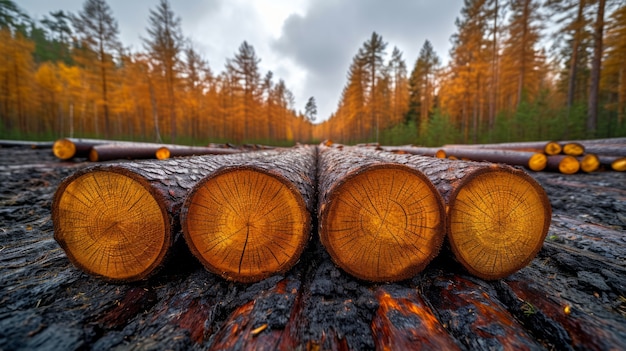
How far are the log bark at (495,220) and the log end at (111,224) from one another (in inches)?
75.9

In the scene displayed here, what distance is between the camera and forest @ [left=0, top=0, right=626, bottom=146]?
37.3ft

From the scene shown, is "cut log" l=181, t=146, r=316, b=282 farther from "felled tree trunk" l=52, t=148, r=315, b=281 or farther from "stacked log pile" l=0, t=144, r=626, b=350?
"stacked log pile" l=0, t=144, r=626, b=350

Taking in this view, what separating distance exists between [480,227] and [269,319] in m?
1.46

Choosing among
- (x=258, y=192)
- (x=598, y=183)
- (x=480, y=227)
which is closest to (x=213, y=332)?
(x=258, y=192)

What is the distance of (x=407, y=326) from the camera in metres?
1.13

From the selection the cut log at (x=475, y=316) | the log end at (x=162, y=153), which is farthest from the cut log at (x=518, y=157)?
the log end at (x=162, y=153)

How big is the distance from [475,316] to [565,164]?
5991 millimetres

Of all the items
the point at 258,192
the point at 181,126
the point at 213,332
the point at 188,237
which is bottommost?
the point at 213,332

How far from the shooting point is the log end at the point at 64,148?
19.3 feet

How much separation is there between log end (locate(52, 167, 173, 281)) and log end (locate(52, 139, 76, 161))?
6670 millimetres

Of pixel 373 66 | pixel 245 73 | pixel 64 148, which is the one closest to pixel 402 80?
pixel 373 66

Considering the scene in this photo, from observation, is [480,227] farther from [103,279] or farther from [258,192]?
[103,279]

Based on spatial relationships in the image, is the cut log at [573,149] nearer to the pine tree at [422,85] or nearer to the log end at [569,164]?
the log end at [569,164]

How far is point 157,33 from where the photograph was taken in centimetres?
1528
